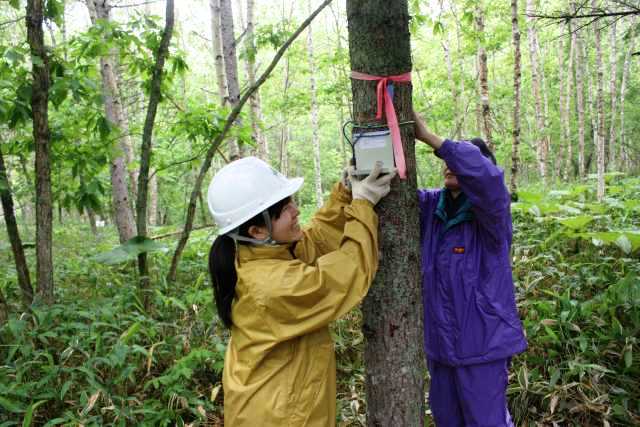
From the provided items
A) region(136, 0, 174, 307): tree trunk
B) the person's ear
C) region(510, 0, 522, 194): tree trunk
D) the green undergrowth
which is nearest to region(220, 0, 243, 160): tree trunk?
region(136, 0, 174, 307): tree trunk

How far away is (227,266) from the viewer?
1896mm

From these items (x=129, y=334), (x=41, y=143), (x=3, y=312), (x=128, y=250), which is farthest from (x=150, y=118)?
(x=3, y=312)

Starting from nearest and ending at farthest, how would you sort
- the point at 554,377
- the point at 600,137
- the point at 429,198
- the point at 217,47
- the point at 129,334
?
1. the point at 429,198
2. the point at 554,377
3. the point at 129,334
4. the point at 217,47
5. the point at 600,137

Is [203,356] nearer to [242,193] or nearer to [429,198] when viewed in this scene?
[242,193]

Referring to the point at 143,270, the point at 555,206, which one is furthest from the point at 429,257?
the point at 555,206

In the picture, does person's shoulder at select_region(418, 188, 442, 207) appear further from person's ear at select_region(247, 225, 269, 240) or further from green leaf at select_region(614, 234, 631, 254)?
green leaf at select_region(614, 234, 631, 254)

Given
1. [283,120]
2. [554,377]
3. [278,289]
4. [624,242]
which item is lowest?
[554,377]

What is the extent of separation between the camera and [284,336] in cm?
166

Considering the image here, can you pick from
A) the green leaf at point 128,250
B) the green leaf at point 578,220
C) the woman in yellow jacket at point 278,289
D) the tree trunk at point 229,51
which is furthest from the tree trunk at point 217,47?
the woman in yellow jacket at point 278,289

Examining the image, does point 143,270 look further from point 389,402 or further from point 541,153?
point 541,153

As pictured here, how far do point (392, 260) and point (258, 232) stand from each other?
2.03 ft

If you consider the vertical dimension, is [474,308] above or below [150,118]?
below

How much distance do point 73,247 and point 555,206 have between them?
10274 mm

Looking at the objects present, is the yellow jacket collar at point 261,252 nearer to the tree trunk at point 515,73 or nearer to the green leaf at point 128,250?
the green leaf at point 128,250
